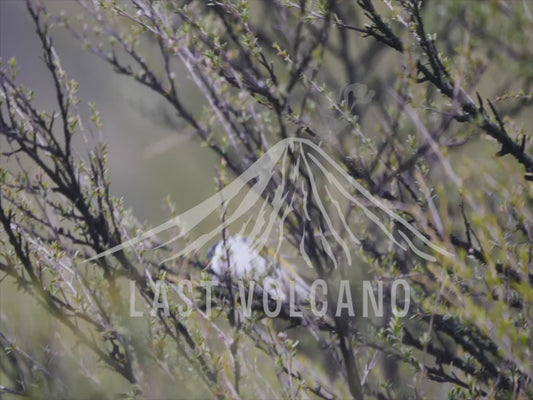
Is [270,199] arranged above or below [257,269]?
above

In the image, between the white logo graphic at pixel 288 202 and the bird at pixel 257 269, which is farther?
the bird at pixel 257 269

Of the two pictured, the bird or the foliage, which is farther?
the bird

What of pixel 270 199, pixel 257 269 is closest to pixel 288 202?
pixel 270 199

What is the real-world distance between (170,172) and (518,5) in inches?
193

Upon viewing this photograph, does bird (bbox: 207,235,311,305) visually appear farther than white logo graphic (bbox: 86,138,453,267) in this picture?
Yes

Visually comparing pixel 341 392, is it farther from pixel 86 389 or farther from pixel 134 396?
pixel 86 389

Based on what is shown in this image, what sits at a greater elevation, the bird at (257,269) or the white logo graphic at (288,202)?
the white logo graphic at (288,202)

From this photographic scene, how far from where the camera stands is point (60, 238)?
232 centimetres

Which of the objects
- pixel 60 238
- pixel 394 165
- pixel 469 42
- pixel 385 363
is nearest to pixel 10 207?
pixel 60 238

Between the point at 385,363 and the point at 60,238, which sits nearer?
the point at 60,238

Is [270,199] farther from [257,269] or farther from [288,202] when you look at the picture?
[257,269]

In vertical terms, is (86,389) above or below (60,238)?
below

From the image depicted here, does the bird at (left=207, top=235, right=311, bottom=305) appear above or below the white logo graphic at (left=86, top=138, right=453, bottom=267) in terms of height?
below

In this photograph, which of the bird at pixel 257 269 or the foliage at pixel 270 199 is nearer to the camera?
the foliage at pixel 270 199
